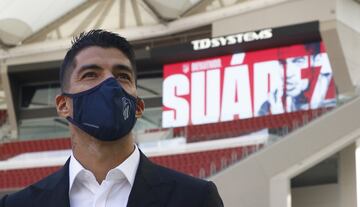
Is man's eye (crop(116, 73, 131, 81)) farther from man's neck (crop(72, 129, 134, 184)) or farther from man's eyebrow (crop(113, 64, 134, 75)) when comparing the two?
man's neck (crop(72, 129, 134, 184))

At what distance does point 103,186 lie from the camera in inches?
85.4

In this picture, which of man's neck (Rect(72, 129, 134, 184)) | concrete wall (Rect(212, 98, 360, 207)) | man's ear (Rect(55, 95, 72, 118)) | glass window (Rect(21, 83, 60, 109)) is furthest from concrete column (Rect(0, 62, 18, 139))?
man's neck (Rect(72, 129, 134, 184))

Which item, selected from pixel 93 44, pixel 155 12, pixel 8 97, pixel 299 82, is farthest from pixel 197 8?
pixel 93 44

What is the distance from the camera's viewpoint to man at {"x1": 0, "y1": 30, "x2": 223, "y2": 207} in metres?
2.11

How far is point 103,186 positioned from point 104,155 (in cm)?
8

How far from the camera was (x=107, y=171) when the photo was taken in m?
2.19

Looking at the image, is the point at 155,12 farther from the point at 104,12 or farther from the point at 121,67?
the point at 121,67

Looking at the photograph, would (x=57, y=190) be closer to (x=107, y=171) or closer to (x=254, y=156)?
(x=107, y=171)

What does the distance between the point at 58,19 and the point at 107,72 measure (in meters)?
29.1

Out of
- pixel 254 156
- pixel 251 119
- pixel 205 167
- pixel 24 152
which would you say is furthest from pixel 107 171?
pixel 24 152

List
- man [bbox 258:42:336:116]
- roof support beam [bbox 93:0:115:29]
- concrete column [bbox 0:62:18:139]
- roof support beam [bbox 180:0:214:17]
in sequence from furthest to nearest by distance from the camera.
A: concrete column [bbox 0:62:18:139] → roof support beam [bbox 93:0:115:29] → roof support beam [bbox 180:0:214:17] → man [bbox 258:42:336:116]

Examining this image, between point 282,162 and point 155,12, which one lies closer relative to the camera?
point 282,162

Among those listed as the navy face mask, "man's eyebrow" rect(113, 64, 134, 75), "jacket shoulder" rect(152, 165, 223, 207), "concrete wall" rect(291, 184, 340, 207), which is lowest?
"concrete wall" rect(291, 184, 340, 207)

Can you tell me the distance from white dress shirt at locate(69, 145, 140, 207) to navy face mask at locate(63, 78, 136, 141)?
0.36 feet
